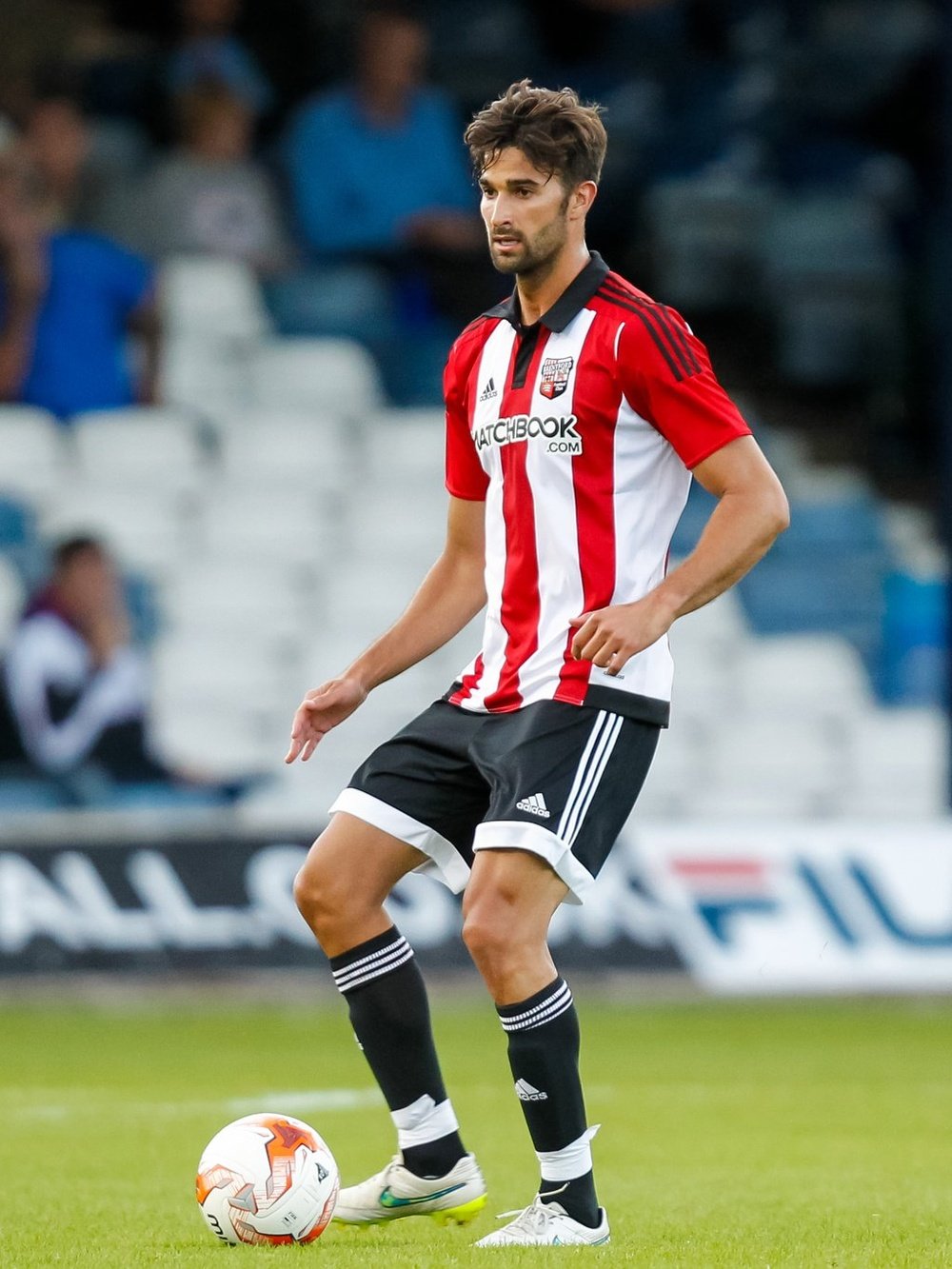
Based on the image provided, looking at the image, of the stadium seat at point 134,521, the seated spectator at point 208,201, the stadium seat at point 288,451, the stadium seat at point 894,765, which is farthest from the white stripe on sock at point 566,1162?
the seated spectator at point 208,201

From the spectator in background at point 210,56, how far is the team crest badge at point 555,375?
886 centimetres

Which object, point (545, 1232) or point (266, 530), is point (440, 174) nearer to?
point (266, 530)

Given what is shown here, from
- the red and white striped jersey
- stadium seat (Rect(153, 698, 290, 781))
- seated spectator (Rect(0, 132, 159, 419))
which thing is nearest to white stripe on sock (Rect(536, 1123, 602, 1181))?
the red and white striped jersey

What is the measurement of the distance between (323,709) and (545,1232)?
1.15 metres

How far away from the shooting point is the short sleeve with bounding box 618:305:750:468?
4457 millimetres

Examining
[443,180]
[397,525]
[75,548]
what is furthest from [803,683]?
[75,548]

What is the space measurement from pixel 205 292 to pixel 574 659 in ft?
28.9

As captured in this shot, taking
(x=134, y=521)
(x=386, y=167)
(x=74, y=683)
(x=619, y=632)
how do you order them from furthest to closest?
(x=386, y=167)
(x=134, y=521)
(x=74, y=683)
(x=619, y=632)

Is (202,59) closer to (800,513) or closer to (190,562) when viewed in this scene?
(190,562)

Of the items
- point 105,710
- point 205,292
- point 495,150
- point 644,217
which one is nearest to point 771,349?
point 644,217

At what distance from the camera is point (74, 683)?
10.6 metres

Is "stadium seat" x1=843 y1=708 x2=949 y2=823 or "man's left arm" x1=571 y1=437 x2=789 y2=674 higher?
"man's left arm" x1=571 y1=437 x2=789 y2=674

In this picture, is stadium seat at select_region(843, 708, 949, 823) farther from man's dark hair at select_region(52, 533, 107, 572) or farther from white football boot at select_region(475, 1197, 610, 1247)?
white football boot at select_region(475, 1197, 610, 1247)

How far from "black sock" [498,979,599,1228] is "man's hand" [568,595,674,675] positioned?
2.09 feet
